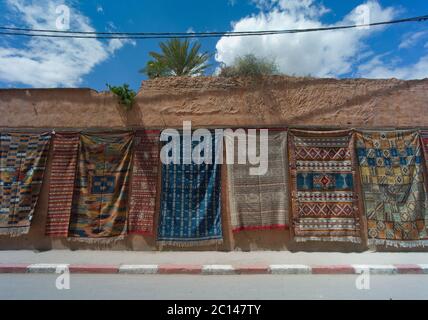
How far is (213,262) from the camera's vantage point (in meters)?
4.83

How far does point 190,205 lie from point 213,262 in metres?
1.24

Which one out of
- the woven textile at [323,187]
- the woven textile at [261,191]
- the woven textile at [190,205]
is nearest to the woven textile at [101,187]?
the woven textile at [190,205]

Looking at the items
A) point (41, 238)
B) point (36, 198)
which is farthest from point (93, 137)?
point (41, 238)

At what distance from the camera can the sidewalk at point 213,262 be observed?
448cm

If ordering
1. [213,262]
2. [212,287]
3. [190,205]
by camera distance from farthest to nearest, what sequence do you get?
[190,205] → [213,262] → [212,287]

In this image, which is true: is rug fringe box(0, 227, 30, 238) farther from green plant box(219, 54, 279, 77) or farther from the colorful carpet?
green plant box(219, 54, 279, 77)

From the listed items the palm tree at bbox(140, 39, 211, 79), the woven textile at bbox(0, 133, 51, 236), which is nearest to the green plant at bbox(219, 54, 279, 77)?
the palm tree at bbox(140, 39, 211, 79)

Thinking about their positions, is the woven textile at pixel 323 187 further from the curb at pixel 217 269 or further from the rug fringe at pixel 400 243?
the curb at pixel 217 269

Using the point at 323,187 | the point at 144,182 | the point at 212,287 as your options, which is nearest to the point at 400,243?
the point at 323,187

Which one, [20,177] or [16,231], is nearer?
[16,231]

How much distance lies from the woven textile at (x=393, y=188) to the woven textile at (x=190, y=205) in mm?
3045

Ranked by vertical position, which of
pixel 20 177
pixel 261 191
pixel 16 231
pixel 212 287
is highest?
pixel 20 177

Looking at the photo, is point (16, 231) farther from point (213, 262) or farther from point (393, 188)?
point (393, 188)

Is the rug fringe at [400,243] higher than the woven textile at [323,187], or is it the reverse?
the woven textile at [323,187]
